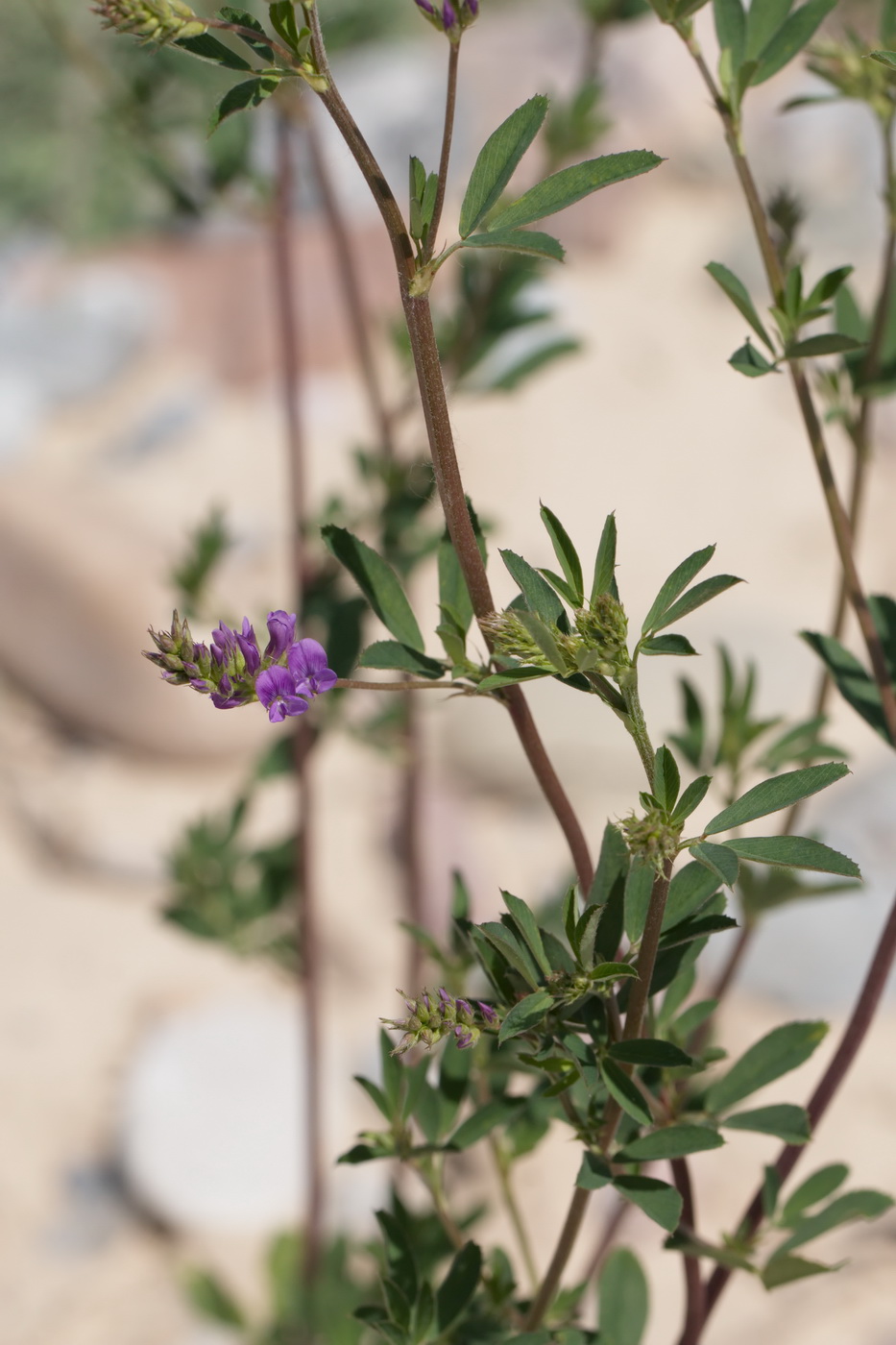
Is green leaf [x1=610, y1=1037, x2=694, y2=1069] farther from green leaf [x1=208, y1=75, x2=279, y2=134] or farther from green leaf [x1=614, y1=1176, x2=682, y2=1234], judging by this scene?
green leaf [x1=208, y1=75, x2=279, y2=134]

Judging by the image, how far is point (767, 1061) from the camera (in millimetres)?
604

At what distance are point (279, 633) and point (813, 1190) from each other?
389 mm

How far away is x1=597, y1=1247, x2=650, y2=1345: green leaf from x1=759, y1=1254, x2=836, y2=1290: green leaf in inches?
4.0

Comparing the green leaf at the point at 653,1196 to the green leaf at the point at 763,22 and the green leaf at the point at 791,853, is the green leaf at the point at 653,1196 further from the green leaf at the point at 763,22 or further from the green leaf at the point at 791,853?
the green leaf at the point at 763,22

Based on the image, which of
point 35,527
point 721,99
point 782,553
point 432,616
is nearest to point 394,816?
point 432,616

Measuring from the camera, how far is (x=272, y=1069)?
5.84ft

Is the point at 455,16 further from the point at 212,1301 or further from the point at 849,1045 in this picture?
the point at 212,1301

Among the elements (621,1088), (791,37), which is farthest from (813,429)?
(621,1088)

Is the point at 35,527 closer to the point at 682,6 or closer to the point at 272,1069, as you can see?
the point at 272,1069

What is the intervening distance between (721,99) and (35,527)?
2038 millimetres

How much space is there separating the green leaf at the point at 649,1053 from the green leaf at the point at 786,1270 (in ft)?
0.51

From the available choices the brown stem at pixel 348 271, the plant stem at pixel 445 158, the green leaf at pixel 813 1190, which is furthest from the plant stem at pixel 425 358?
the brown stem at pixel 348 271

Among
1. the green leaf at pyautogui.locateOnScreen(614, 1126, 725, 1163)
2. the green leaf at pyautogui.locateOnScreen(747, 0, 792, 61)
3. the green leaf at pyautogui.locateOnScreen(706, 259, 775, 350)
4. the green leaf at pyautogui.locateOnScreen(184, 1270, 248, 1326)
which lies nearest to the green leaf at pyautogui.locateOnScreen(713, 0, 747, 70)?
the green leaf at pyautogui.locateOnScreen(747, 0, 792, 61)

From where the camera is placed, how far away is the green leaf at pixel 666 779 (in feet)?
1.35
